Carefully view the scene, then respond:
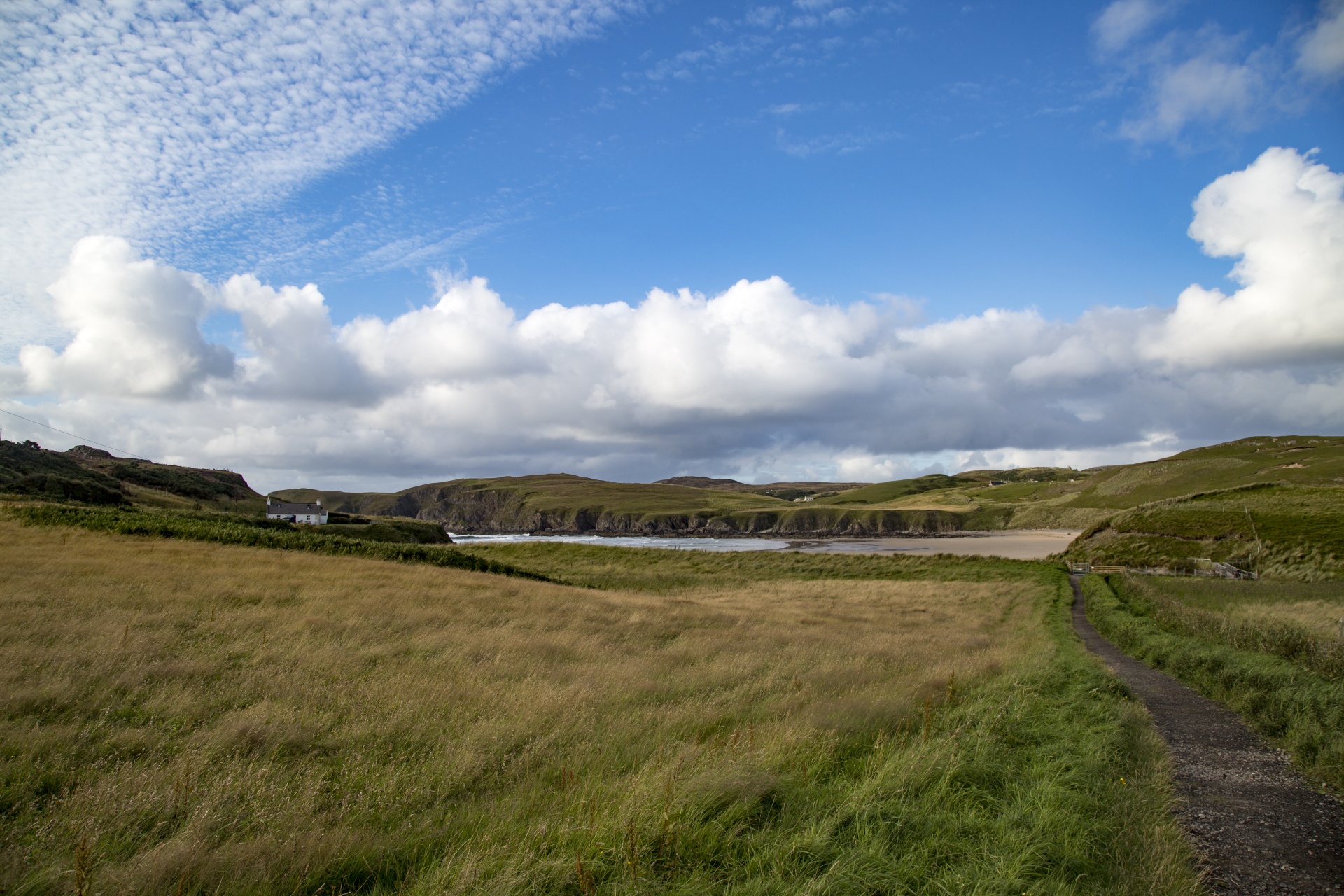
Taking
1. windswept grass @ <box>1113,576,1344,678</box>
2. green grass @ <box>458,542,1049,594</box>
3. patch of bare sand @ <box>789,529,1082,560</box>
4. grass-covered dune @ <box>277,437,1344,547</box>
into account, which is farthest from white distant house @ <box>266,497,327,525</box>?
windswept grass @ <box>1113,576,1344,678</box>

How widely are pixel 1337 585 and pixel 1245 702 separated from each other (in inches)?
1514

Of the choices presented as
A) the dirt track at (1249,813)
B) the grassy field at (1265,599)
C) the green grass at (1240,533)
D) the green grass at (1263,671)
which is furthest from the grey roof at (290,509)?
the dirt track at (1249,813)

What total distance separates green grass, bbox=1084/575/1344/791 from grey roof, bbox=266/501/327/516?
94809 mm

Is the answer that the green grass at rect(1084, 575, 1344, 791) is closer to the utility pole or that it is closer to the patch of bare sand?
the utility pole

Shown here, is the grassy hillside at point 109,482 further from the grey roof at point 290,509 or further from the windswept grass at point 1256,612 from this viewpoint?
the windswept grass at point 1256,612

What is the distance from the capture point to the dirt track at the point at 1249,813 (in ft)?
17.3

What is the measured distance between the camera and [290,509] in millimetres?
90500

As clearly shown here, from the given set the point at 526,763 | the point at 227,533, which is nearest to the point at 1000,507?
the point at 227,533

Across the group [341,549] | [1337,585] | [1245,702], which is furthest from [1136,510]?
[341,549]

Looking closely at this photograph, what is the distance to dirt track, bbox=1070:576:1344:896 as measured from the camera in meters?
5.26

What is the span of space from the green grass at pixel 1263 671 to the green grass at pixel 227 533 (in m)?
28.0

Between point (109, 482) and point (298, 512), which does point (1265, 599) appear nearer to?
point (109, 482)

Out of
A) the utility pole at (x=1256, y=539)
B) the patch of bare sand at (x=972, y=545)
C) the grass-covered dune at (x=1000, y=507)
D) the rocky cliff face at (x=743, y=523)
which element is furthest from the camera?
the rocky cliff face at (x=743, y=523)

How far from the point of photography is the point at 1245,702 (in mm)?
10773
